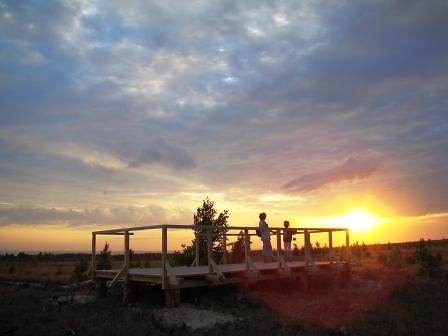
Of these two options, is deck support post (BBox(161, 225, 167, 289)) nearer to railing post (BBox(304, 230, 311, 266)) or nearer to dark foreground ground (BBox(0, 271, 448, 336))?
dark foreground ground (BBox(0, 271, 448, 336))

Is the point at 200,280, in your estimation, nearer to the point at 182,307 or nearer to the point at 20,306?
the point at 182,307

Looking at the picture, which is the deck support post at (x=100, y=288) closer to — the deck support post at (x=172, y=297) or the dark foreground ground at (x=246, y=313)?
the dark foreground ground at (x=246, y=313)

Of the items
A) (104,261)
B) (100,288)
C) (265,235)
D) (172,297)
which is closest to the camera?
(172,297)

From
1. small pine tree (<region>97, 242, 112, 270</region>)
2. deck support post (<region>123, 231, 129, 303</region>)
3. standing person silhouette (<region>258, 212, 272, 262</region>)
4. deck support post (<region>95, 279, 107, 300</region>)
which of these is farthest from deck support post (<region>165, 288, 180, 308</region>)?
small pine tree (<region>97, 242, 112, 270</region>)

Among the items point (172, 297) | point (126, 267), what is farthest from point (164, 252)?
point (126, 267)

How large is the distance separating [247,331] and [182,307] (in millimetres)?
2948

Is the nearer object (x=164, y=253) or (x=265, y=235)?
(x=164, y=253)

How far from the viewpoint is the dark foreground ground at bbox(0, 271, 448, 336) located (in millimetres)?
10727

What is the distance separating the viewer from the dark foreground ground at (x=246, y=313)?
1073cm

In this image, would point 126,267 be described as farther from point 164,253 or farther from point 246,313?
point 246,313

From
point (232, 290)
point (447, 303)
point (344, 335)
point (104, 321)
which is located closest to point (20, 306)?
point (104, 321)

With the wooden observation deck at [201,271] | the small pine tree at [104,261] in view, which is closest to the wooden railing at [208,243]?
the wooden observation deck at [201,271]

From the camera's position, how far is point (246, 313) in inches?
490

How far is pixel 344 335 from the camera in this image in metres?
10.2
